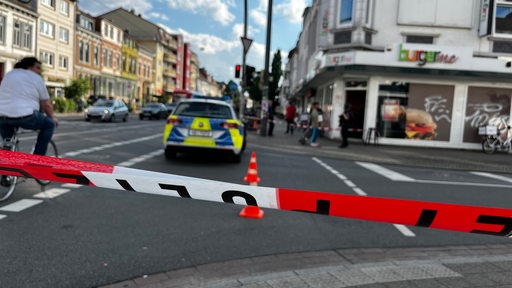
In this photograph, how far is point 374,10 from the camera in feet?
72.8

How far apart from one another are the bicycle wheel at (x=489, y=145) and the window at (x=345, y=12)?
8.64 metres

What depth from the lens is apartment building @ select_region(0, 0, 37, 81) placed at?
35281 millimetres

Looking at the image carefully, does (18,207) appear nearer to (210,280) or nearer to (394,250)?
(210,280)

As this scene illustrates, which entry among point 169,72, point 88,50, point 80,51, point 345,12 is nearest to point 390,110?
point 345,12

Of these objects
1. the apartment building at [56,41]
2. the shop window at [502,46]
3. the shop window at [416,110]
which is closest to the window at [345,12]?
the shop window at [416,110]

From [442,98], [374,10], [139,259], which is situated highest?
[374,10]

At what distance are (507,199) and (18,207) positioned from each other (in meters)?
7.99

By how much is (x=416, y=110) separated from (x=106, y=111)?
18835 mm

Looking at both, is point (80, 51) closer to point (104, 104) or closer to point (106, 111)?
point (104, 104)

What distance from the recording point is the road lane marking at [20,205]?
5.24m

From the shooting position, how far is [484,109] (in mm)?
20875

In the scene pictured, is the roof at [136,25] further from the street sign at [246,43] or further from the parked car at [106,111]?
the street sign at [246,43]

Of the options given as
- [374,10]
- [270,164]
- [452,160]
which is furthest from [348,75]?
[270,164]

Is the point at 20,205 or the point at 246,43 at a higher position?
the point at 246,43
